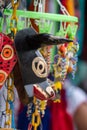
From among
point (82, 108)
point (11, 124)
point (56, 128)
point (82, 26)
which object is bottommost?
point (82, 108)

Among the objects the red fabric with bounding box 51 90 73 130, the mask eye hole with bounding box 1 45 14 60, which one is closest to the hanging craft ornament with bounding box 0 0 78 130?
the mask eye hole with bounding box 1 45 14 60

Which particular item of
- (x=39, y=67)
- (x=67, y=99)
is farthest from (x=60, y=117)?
(x=39, y=67)

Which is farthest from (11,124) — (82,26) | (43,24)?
(82,26)

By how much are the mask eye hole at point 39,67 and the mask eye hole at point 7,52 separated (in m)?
0.04

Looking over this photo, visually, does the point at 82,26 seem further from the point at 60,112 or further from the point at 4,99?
the point at 4,99

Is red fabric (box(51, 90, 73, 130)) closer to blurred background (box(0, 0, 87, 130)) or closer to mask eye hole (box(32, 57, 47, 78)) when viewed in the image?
blurred background (box(0, 0, 87, 130))

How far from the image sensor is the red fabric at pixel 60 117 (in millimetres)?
826

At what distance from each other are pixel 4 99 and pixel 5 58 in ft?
0.32

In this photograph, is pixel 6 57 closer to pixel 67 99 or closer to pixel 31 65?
pixel 31 65

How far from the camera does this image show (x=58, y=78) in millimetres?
664

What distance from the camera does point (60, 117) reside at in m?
0.88

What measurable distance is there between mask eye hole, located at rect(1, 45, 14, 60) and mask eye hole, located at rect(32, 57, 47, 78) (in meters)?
0.04

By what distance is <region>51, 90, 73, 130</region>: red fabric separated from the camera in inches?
32.5

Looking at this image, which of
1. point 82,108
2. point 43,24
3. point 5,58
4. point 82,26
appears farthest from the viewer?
point 82,108
